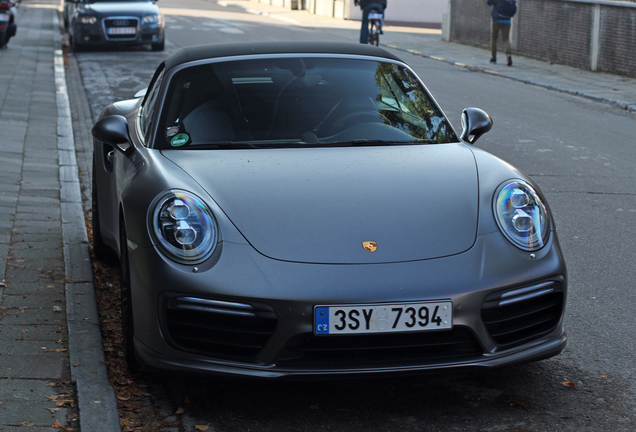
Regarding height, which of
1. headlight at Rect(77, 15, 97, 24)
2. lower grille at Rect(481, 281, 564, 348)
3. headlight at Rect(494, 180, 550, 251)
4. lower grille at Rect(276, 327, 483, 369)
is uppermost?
headlight at Rect(77, 15, 97, 24)

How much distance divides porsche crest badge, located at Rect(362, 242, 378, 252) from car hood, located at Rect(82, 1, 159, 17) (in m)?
18.1

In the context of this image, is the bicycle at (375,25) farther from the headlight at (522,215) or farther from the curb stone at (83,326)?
the headlight at (522,215)

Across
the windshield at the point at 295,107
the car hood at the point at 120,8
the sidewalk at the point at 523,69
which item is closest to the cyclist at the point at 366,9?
the sidewalk at the point at 523,69

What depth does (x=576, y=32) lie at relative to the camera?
19266 millimetres

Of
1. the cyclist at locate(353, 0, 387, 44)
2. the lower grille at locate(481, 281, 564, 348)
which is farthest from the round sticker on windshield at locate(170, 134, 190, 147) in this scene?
the cyclist at locate(353, 0, 387, 44)

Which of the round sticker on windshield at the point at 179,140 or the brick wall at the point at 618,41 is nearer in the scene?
the round sticker on windshield at the point at 179,140

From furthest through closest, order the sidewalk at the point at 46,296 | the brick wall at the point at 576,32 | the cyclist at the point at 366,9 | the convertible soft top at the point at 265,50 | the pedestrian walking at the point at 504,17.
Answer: the cyclist at the point at 366,9, the pedestrian walking at the point at 504,17, the brick wall at the point at 576,32, the convertible soft top at the point at 265,50, the sidewalk at the point at 46,296

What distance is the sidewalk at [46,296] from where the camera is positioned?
10.9 feet

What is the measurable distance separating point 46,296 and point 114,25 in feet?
54.1

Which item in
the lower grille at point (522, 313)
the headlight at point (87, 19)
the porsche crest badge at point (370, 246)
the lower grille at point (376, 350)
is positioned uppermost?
the headlight at point (87, 19)

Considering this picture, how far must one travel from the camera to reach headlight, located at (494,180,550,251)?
3416mm

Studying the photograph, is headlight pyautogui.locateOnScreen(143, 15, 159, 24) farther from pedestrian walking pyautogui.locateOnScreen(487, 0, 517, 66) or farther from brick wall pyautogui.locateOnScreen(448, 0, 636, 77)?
brick wall pyautogui.locateOnScreen(448, 0, 636, 77)

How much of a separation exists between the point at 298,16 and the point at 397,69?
3434 cm

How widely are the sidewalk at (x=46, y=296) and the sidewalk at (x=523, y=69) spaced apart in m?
8.86
